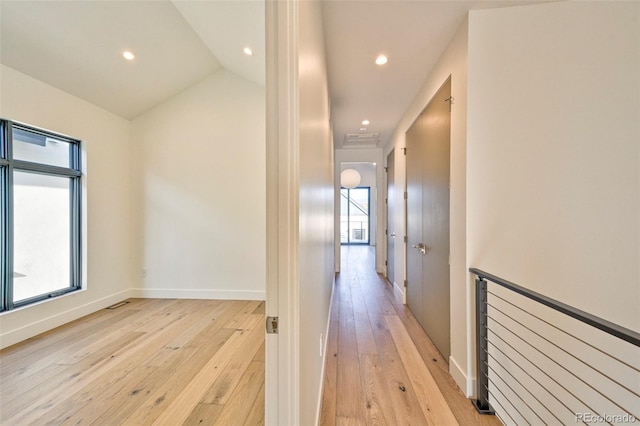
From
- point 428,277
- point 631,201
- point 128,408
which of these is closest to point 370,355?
point 428,277

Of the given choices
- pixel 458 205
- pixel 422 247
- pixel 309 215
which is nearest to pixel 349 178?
pixel 422 247

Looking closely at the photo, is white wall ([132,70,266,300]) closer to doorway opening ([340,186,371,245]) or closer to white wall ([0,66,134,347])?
white wall ([0,66,134,347])

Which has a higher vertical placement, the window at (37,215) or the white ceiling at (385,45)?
the white ceiling at (385,45)

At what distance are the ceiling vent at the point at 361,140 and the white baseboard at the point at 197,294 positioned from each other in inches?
133

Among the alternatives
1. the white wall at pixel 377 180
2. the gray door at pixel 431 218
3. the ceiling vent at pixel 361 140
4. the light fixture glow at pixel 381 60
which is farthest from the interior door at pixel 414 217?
the white wall at pixel 377 180

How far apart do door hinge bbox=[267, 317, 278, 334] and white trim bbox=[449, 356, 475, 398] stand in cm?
180

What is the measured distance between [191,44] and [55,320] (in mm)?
3649

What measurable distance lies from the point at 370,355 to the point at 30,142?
4331 millimetres

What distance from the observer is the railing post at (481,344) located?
1.72 metres

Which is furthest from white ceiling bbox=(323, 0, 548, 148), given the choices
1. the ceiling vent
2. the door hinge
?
the door hinge

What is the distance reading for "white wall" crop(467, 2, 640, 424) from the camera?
5.60 feet

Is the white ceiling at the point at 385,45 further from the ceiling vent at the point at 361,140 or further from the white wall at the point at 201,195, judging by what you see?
the white wall at the point at 201,195

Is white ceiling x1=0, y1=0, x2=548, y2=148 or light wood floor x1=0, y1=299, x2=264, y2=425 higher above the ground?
white ceiling x1=0, y1=0, x2=548, y2=148

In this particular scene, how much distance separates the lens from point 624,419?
152 centimetres
